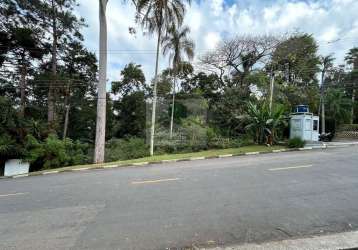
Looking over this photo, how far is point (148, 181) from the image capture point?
24.0ft

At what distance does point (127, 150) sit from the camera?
17.2m

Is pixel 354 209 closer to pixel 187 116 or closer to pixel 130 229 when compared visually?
pixel 130 229

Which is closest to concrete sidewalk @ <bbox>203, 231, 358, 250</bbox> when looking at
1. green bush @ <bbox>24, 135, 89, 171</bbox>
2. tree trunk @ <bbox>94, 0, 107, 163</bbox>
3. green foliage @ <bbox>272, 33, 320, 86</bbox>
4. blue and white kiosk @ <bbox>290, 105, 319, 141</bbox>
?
tree trunk @ <bbox>94, 0, 107, 163</bbox>

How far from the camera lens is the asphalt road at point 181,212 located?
3373 millimetres

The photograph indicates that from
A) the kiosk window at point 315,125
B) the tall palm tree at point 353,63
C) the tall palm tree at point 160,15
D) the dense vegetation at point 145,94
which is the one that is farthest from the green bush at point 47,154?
the tall palm tree at point 353,63

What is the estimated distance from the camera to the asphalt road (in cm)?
337

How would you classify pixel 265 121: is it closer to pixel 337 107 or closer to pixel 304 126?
pixel 304 126

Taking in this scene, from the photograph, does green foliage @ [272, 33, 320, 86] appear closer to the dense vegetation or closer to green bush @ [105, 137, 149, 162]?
the dense vegetation

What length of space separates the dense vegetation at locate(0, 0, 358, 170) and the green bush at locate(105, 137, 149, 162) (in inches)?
3.0

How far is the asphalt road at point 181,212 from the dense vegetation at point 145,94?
9.94 m

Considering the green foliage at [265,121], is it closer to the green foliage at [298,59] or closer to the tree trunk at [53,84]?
the green foliage at [298,59]

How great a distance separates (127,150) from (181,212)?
43.9 feet

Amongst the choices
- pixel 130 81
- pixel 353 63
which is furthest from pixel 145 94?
pixel 353 63

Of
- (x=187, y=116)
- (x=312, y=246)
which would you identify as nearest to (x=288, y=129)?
(x=187, y=116)
